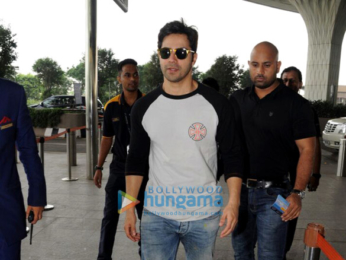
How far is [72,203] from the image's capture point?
5754 millimetres

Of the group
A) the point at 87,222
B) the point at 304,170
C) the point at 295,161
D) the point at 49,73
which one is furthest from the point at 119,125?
the point at 49,73

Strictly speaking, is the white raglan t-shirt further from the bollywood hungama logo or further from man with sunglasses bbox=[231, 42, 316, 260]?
man with sunglasses bbox=[231, 42, 316, 260]

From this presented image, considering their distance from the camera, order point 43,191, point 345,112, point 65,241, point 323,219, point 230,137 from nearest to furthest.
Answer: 1. point 230,137
2. point 43,191
3. point 65,241
4. point 323,219
5. point 345,112

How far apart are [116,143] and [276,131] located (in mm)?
1604

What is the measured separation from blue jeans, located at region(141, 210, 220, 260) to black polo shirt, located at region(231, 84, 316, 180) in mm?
809

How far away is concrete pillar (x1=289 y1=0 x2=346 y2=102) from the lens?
2780cm

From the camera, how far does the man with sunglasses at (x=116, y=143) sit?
134 inches

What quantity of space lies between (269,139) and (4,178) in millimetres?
1854

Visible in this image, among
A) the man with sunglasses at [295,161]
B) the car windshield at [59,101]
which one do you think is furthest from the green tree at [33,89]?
the man with sunglasses at [295,161]

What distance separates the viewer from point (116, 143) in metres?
3.57

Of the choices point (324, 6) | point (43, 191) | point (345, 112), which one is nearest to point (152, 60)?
point (324, 6)

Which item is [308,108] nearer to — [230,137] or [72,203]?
[230,137]

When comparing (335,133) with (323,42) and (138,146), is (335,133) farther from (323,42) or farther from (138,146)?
(323,42)

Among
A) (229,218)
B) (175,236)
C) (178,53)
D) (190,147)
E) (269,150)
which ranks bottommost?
(175,236)
